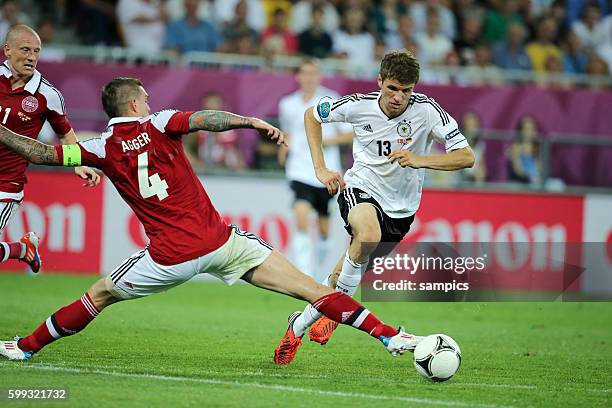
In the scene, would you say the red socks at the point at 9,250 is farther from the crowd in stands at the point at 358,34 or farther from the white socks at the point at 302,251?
the crowd in stands at the point at 358,34

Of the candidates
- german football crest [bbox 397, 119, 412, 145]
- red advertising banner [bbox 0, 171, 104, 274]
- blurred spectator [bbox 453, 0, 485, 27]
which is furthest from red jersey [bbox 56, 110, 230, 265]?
blurred spectator [bbox 453, 0, 485, 27]

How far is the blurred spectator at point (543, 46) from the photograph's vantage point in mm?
19281

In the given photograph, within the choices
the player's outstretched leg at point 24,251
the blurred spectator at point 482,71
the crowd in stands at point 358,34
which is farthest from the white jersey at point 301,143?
the player's outstretched leg at point 24,251

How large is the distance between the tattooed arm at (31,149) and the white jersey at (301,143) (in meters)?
→ 6.57

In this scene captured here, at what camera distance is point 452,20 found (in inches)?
770

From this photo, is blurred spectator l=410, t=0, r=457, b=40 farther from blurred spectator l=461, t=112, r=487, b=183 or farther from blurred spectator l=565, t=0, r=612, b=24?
blurred spectator l=461, t=112, r=487, b=183

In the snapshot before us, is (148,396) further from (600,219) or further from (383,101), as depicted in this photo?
(600,219)

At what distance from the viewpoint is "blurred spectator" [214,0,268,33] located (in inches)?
695

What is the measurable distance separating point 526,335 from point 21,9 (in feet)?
32.3

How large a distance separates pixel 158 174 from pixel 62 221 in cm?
764

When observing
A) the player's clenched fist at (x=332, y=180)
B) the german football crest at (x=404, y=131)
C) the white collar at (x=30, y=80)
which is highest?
the white collar at (x=30, y=80)

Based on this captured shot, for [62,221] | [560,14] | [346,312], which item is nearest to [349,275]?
[346,312]

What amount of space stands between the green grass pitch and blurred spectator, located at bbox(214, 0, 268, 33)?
18.9 feet

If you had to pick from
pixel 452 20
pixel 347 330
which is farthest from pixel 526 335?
pixel 452 20
